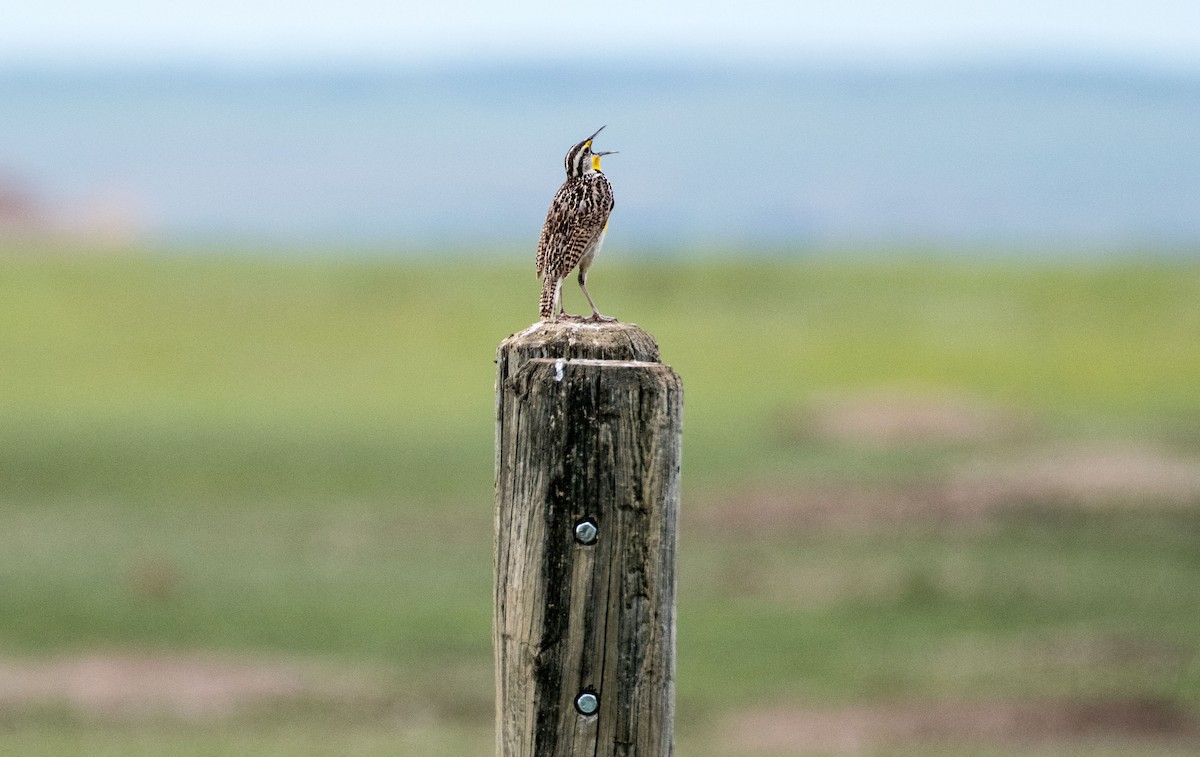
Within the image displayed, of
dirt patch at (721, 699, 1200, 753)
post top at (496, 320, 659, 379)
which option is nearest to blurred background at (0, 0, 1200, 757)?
dirt patch at (721, 699, 1200, 753)

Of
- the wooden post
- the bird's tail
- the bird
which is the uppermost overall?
the bird

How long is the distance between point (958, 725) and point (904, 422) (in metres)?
21.5

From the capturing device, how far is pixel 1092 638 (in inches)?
693

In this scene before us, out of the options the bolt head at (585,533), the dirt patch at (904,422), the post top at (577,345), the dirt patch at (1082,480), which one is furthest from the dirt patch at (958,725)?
the dirt patch at (904,422)

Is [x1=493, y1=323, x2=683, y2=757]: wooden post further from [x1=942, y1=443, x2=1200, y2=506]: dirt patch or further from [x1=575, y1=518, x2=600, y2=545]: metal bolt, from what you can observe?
[x1=942, y1=443, x2=1200, y2=506]: dirt patch

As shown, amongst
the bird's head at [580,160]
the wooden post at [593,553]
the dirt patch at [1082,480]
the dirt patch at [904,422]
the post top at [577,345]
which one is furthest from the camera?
the dirt patch at [904,422]

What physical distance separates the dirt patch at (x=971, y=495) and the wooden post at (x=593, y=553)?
67.3ft

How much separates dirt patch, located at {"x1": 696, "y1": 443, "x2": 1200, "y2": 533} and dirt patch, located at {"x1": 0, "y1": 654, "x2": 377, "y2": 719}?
391 inches

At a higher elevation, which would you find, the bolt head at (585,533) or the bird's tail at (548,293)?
the bird's tail at (548,293)

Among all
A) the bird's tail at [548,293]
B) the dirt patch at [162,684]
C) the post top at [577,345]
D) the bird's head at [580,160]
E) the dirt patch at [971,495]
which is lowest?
the dirt patch at [162,684]

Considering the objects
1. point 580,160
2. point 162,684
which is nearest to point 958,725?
point 162,684

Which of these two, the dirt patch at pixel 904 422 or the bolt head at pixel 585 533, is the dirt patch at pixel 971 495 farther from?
the bolt head at pixel 585 533

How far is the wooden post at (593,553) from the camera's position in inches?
168

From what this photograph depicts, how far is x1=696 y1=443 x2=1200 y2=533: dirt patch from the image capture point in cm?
2559
